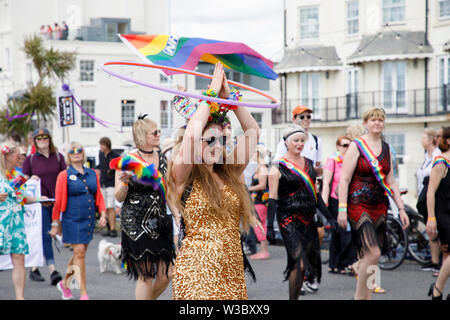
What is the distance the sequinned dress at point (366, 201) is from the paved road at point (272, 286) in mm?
1376

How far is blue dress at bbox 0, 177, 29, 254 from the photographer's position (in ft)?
25.4

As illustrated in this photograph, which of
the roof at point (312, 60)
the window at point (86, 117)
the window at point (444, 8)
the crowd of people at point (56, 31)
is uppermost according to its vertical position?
the crowd of people at point (56, 31)

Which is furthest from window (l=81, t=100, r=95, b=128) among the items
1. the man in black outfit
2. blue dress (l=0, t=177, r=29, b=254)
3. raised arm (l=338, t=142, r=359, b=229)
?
raised arm (l=338, t=142, r=359, b=229)

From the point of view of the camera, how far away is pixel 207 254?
13.9ft

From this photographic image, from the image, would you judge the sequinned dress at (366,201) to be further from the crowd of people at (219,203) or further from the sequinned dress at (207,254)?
the sequinned dress at (207,254)

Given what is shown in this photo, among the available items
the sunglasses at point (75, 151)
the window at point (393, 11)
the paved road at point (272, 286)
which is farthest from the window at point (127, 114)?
the sunglasses at point (75, 151)

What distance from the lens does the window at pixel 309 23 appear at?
35.5m

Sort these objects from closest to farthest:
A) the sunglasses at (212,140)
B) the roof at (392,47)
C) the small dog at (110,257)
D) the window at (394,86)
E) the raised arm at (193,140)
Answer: the raised arm at (193,140) → the sunglasses at (212,140) → the small dog at (110,257) → the roof at (392,47) → the window at (394,86)

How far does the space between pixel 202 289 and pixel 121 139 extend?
44.7 m

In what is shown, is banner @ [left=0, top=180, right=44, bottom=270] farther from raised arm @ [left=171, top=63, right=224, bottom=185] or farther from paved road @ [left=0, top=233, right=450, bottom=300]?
raised arm @ [left=171, top=63, right=224, bottom=185]

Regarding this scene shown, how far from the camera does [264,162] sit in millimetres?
11266

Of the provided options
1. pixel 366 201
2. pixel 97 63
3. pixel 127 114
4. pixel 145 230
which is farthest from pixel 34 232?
pixel 97 63

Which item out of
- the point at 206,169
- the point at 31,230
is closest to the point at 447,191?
the point at 206,169
